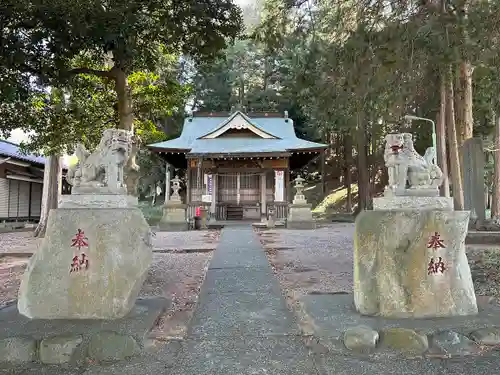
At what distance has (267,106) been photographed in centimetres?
3272

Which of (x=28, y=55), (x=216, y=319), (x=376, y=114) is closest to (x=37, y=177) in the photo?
(x=28, y=55)

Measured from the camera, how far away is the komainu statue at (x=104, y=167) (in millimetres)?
4051

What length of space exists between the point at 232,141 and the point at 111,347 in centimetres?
1696

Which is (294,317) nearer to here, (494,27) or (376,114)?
(494,27)

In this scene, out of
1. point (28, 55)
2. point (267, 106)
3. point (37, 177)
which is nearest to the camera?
point (28, 55)

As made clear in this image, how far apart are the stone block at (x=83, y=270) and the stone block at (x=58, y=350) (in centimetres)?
62

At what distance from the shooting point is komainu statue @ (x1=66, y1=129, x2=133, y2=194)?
4.05m

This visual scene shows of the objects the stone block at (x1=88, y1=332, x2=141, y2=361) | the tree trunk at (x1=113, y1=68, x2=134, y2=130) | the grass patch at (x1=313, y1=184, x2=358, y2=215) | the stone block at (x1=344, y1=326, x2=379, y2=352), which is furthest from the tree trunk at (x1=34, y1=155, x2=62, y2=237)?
the grass patch at (x1=313, y1=184, x2=358, y2=215)

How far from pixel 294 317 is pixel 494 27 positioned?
15.5ft

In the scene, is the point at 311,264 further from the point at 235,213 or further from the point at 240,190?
the point at 235,213

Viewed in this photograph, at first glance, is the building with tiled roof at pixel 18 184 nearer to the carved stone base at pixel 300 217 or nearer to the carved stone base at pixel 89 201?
the carved stone base at pixel 300 217

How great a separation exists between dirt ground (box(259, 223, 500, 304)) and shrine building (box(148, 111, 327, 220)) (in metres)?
7.62

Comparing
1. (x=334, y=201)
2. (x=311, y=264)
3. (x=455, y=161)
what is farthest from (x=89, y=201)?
(x=334, y=201)

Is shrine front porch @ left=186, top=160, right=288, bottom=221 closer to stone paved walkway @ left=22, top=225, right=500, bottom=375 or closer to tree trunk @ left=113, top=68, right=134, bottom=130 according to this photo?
tree trunk @ left=113, top=68, right=134, bottom=130
